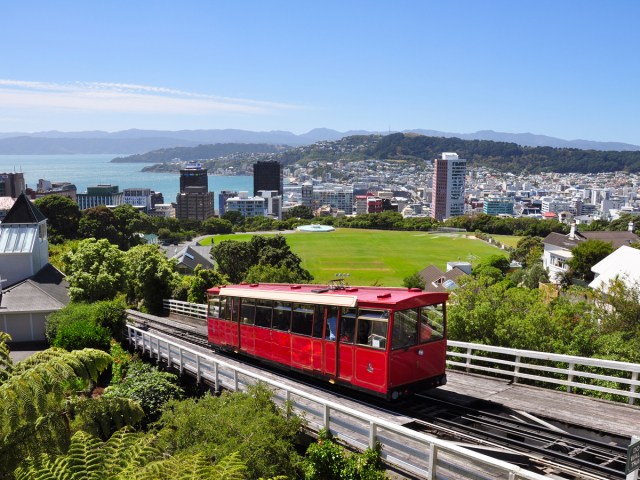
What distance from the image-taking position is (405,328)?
12000 millimetres

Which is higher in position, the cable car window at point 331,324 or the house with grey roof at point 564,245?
the cable car window at point 331,324

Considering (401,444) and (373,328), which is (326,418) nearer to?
(401,444)

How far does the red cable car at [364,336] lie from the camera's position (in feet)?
38.8

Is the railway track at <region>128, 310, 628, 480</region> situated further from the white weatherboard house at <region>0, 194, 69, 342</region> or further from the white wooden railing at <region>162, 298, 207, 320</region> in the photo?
the white weatherboard house at <region>0, 194, 69, 342</region>

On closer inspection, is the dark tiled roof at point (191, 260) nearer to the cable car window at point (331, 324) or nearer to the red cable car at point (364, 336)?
the red cable car at point (364, 336)

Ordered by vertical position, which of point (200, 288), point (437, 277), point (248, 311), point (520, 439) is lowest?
point (437, 277)

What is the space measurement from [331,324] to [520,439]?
4573 millimetres

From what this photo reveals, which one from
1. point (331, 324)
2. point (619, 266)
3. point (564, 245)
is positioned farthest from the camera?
point (564, 245)

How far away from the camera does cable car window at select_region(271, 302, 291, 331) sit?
47.8 feet

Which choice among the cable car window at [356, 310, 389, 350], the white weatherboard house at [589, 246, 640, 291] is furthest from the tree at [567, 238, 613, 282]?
the cable car window at [356, 310, 389, 350]

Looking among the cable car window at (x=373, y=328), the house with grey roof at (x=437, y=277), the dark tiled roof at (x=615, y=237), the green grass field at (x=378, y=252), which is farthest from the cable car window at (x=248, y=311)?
the dark tiled roof at (x=615, y=237)

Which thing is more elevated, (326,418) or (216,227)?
(326,418)

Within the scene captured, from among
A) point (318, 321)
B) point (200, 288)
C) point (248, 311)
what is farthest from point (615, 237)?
point (318, 321)

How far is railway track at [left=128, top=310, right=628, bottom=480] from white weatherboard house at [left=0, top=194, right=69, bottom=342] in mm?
22182
